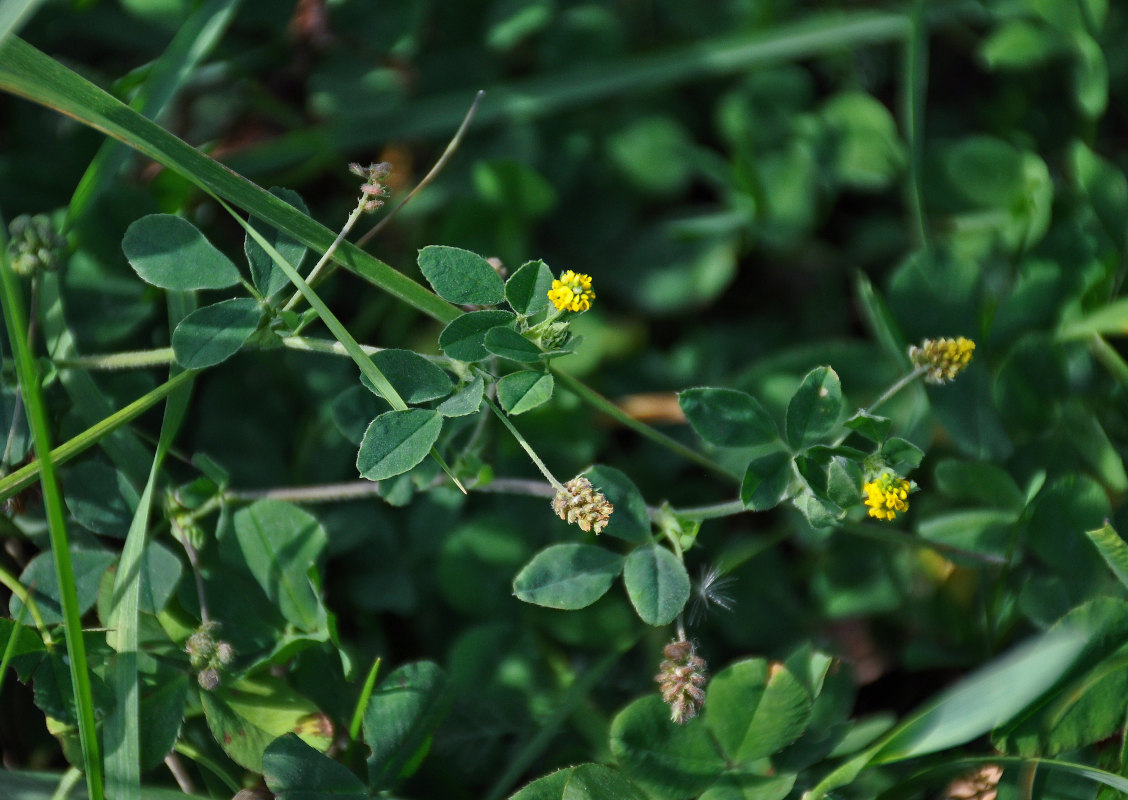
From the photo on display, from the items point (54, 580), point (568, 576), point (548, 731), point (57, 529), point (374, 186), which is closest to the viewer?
point (57, 529)

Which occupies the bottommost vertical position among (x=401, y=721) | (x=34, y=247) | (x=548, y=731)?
(x=548, y=731)

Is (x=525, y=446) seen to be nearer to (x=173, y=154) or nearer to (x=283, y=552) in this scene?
(x=283, y=552)

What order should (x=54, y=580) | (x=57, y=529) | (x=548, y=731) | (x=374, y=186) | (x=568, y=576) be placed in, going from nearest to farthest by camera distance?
1. (x=57, y=529)
2. (x=374, y=186)
3. (x=568, y=576)
4. (x=54, y=580)
5. (x=548, y=731)

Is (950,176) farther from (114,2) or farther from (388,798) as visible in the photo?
(114,2)

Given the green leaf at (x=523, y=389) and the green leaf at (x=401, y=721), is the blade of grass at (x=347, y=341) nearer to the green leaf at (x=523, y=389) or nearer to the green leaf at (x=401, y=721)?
the green leaf at (x=523, y=389)

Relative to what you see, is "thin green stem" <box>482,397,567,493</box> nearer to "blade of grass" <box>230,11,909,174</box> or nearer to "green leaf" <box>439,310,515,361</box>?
"green leaf" <box>439,310,515,361</box>

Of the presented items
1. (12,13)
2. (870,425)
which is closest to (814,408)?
(870,425)

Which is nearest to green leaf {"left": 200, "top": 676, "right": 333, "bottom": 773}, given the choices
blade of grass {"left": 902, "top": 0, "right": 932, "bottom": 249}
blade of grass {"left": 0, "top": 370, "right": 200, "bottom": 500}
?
blade of grass {"left": 0, "top": 370, "right": 200, "bottom": 500}

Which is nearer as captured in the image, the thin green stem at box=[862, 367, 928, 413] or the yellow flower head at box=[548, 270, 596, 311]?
the yellow flower head at box=[548, 270, 596, 311]
